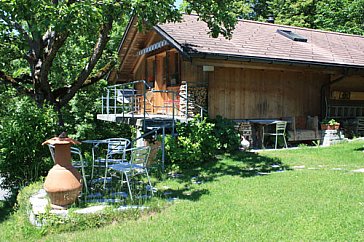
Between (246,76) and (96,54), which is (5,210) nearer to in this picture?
(96,54)

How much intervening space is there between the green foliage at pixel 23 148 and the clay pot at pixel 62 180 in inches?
106

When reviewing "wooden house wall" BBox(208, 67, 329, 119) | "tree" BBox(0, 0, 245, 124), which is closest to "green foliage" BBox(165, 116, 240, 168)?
"wooden house wall" BBox(208, 67, 329, 119)

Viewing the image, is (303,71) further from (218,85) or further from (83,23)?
(83,23)

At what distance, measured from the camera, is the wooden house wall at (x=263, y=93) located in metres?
11.9

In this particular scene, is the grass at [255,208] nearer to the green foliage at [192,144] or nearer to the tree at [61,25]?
the green foliage at [192,144]

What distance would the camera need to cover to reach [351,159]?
9484 mm

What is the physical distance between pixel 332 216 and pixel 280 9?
2523cm

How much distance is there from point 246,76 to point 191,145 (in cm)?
413

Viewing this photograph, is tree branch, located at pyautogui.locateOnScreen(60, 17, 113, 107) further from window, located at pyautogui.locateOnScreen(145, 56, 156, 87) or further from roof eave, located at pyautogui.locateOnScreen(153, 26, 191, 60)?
window, located at pyautogui.locateOnScreen(145, 56, 156, 87)

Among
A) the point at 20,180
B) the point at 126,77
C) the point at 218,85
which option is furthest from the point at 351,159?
the point at 126,77

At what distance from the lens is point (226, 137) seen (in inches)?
426

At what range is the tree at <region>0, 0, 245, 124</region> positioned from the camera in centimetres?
754

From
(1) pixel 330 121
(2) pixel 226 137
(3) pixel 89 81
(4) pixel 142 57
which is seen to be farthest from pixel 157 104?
(1) pixel 330 121

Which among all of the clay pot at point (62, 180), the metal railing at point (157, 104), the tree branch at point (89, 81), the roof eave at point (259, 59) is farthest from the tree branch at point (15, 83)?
the clay pot at point (62, 180)
